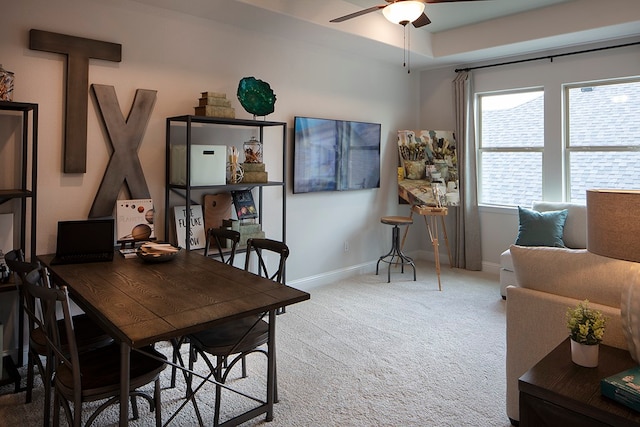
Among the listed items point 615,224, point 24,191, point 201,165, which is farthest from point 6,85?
point 615,224

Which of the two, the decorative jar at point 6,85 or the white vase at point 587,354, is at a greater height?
the decorative jar at point 6,85

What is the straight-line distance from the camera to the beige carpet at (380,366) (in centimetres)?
250

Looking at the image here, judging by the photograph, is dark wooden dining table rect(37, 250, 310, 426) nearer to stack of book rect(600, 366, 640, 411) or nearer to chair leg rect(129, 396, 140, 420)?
chair leg rect(129, 396, 140, 420)

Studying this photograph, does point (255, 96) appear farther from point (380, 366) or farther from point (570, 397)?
point (570, 397)

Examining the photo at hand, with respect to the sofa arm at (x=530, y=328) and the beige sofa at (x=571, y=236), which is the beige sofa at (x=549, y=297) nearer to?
the sofa arm at (x=530, y=328)

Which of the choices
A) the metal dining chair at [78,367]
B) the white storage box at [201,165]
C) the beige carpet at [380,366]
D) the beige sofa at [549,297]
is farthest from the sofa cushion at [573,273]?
the white storage box at [201,165]

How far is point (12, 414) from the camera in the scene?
248 cm

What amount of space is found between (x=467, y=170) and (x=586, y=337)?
14.3 feet

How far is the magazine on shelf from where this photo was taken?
12.3 ft

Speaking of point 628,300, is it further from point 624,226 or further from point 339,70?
point 339,70

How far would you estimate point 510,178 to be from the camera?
5.61 metres

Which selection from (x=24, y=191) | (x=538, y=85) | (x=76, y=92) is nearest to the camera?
(x=24, y=191)

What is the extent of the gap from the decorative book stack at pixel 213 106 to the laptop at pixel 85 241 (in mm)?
1129

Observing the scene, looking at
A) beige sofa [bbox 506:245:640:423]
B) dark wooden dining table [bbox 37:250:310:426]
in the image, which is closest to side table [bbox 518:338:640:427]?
beige sofa [bbox 506:245:640:423]
